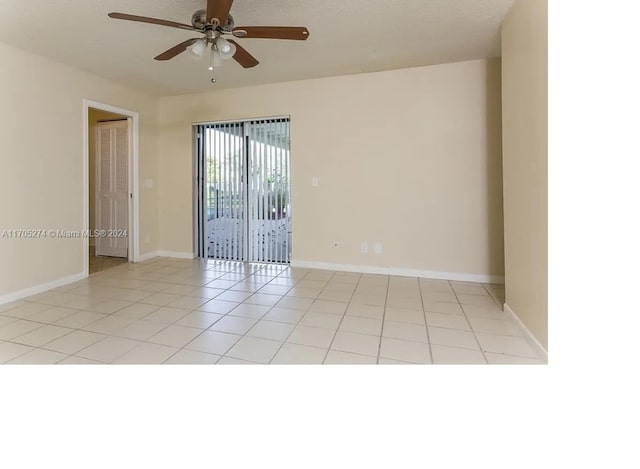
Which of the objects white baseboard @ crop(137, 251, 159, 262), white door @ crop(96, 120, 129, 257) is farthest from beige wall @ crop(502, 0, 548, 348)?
white door @ crop(96, 120, 129, 257)

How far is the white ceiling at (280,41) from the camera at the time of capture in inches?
Answer: 102

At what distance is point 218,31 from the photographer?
2.39 metres

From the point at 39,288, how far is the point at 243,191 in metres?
2.58

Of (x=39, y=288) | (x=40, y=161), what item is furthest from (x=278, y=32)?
(x=39, y=288)

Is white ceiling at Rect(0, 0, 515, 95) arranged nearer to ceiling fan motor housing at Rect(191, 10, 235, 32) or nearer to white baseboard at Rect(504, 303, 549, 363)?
ceiling fan motor housing at Rect(191, 10, 235, 32)

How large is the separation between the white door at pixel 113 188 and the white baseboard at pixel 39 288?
4.17 ft

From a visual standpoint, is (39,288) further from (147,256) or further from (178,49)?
(178,49)

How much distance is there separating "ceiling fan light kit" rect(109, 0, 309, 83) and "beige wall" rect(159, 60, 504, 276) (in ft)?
5.79

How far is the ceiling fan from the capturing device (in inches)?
83.2
